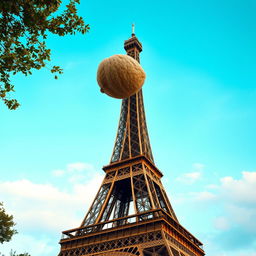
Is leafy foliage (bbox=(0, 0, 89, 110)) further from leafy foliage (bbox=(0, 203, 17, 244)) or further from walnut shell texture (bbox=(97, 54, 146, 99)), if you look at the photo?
leafy foliage (bbox=(0, 203, 17, 244))

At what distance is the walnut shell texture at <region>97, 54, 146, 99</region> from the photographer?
859cm

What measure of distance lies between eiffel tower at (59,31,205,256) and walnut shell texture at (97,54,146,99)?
2290 cm

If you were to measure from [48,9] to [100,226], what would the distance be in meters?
30.3

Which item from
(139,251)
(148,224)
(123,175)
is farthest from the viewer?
(123,175)

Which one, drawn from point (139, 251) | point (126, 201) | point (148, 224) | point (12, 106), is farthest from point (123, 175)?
point (12, 106)

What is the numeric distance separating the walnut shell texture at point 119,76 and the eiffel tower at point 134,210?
22897mm

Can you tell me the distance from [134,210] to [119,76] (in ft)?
90.9

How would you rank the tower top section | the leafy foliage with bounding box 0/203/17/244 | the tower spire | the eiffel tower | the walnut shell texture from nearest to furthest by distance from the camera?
the walnut shell texture
the leafy foliage with bounding box 0/203/17/244
the eiffel tower
the tower spire
the tower top section

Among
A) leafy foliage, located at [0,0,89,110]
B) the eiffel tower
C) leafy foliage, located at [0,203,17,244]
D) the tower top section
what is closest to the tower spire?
the eiffel tower

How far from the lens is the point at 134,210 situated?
3431cm

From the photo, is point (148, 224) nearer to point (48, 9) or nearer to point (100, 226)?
point (100, 226)

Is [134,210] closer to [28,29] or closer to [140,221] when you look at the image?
[140,221]

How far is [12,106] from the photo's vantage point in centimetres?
1050

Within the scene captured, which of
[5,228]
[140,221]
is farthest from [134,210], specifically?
[5,228]
